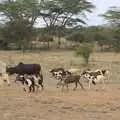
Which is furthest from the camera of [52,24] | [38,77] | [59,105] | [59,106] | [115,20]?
[52,24]

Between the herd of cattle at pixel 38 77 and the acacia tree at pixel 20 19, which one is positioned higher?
the herd of cattle at pixel 38 77

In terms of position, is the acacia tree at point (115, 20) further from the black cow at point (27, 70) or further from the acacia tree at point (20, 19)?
the black cow at point (27, 70)

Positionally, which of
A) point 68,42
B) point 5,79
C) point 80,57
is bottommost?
point 68,42

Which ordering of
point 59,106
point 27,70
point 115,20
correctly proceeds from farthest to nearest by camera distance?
point 115,20 → point 27,70 → point 59,106

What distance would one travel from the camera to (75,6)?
217 ft

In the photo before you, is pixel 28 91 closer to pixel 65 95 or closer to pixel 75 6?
pixel 65 95

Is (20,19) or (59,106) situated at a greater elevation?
(59,106)

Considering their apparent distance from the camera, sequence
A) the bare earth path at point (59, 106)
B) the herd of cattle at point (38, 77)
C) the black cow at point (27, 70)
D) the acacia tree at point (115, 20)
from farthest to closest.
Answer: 1. the acacia tree at point (115, 20)
2. the black cow at point (27, 70)
3. the herd of cattle at point (38, 77)
4. the bare earth path at point (59, 106)

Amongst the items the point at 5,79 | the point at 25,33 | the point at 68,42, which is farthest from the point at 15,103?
the point at 68,42

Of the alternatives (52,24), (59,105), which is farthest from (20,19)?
(59,105)

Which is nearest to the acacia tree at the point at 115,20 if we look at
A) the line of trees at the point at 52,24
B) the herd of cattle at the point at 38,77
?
the line of trees at the point at 52,24

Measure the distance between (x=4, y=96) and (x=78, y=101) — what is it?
103 inches

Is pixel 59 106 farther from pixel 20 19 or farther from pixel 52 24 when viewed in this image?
pixel 52 24

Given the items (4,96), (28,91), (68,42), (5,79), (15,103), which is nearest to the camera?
(15,103)
